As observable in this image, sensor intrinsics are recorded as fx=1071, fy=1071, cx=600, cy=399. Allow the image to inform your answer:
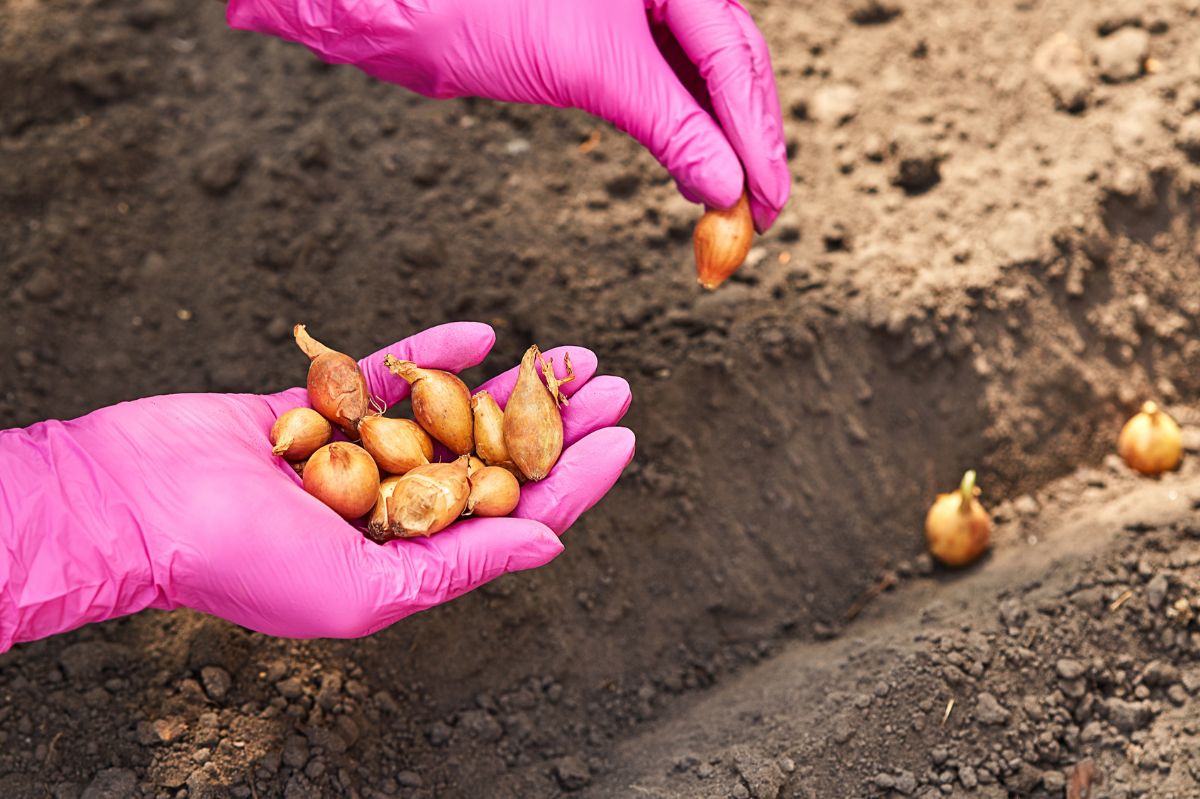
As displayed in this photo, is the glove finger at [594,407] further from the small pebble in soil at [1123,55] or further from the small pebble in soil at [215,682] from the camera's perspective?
the small pebble in soil at [1123,55]

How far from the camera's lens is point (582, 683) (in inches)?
99.3

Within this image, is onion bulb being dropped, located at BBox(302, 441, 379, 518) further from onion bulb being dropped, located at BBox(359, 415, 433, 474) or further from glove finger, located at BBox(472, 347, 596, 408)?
glove finger, located at BBox(472, 347, 596, 408)

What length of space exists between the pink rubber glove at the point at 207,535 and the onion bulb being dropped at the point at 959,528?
105 centimetres

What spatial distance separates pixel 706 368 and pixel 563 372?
60cm

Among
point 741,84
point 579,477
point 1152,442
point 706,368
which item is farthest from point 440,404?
point 1152,442

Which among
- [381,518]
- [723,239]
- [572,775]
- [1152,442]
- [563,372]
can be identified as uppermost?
[723,239]

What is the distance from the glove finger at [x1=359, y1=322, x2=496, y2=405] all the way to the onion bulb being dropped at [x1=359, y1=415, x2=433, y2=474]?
206 millimetres

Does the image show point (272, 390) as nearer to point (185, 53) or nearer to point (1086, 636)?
point (185, 53)

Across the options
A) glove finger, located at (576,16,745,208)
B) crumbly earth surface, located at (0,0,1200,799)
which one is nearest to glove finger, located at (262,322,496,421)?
crumbly earth surface, located at (0,0,1200,799)

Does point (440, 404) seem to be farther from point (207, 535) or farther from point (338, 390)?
point (207, 535)

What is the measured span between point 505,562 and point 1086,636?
4.25 ft

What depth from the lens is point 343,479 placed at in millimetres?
2070

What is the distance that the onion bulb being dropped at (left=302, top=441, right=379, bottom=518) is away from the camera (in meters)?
2.07

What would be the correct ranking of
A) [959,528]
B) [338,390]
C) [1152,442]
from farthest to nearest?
[1152,442] < [959,528] < [338,390]
